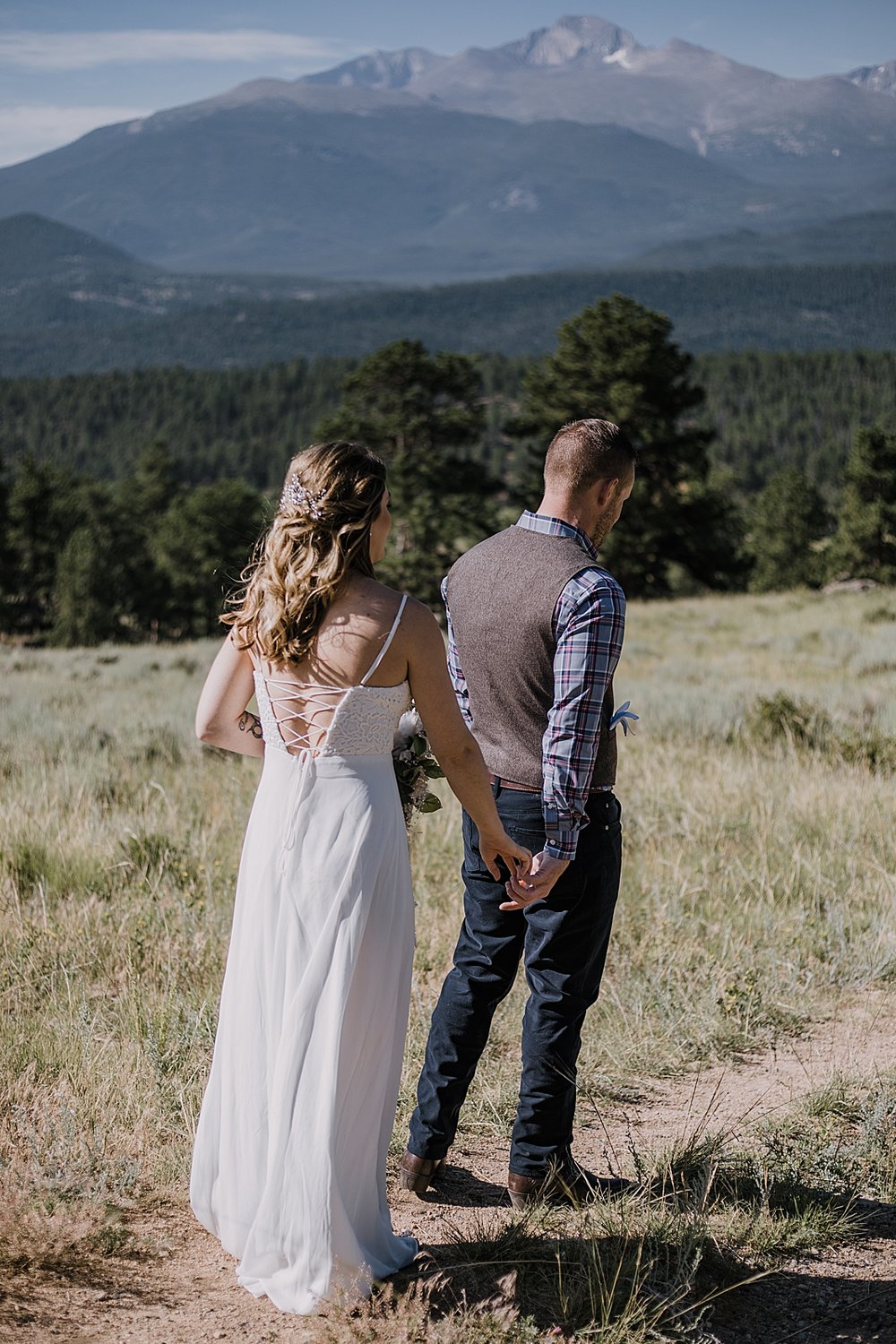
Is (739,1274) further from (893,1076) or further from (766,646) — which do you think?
(766,646)

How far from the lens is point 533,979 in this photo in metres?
3.07

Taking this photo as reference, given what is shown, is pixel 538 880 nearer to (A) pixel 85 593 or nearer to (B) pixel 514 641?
(B) pixel 514 641

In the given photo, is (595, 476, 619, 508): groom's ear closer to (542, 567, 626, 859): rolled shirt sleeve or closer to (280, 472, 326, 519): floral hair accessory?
(542, 567, 626, 859): rolled shirt sleeve

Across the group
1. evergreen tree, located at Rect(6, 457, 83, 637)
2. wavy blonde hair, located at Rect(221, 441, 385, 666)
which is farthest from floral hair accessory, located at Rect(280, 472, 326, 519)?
evergreen tree, located at Rect(6, 457, 83, 637)

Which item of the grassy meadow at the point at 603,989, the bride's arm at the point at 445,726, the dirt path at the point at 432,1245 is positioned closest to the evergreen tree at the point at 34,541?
the grassy meadow at the point at 603,989

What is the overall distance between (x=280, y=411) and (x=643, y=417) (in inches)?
3840

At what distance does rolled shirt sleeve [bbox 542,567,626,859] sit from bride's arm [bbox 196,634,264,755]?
0.73 m

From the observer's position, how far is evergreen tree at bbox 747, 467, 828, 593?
5984cm

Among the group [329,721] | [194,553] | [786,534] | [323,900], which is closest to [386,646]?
[329,721]

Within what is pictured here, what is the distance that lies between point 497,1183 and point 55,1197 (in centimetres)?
120

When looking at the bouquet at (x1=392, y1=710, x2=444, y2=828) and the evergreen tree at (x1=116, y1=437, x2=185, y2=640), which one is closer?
the bouquet at (x1=392, y1=710, x2=444, y2=828)

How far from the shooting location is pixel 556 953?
9.83 feet

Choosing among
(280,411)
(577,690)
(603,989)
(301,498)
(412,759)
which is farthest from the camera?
(280,411)

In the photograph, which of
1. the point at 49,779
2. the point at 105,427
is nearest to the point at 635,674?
the point at 49,779
